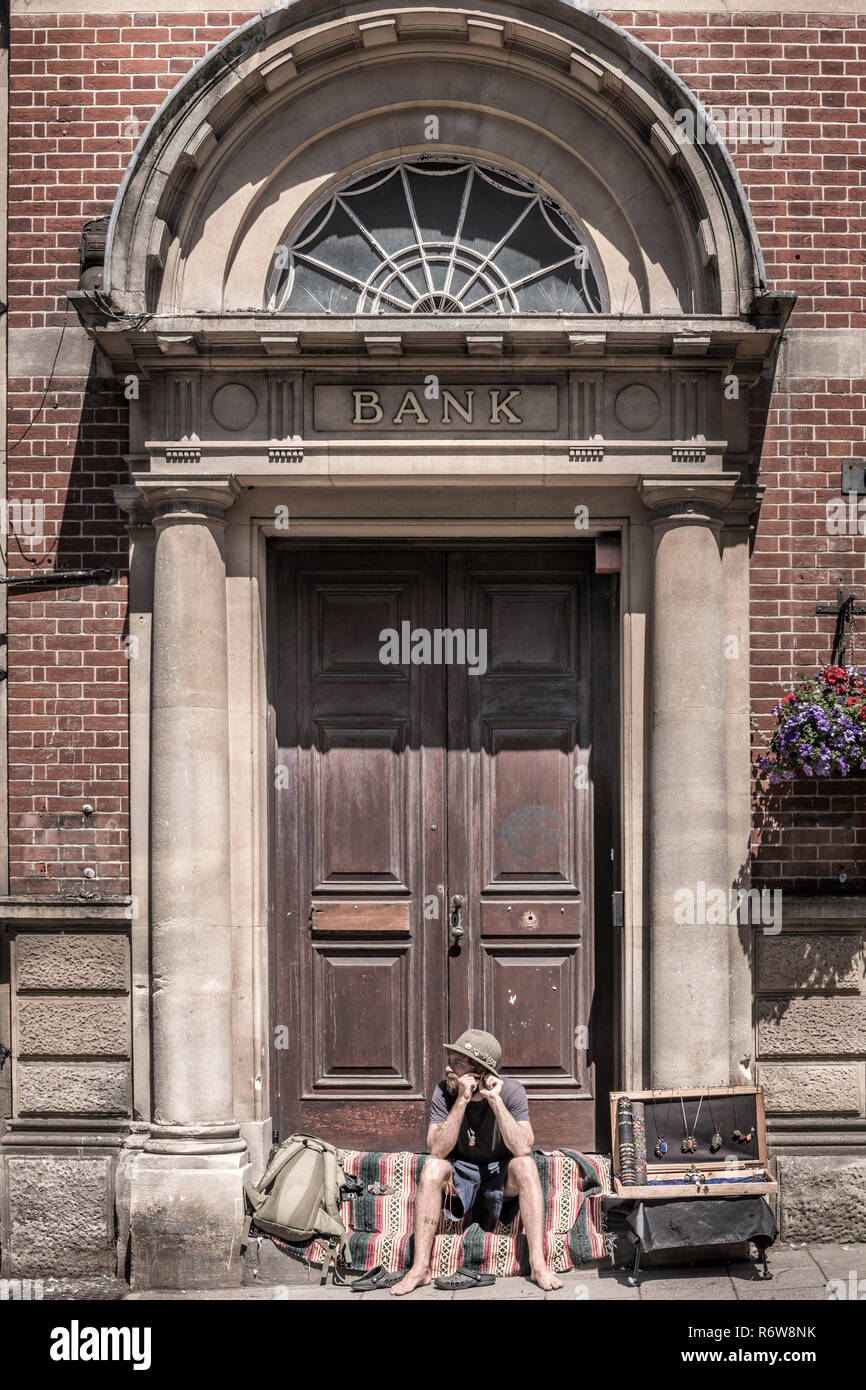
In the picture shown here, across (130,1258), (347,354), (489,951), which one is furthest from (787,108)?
(130,1258)

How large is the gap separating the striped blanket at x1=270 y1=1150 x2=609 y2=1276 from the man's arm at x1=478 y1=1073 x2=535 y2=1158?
51 cm

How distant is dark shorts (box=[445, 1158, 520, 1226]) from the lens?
6.74 m

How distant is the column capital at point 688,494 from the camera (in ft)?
22.8

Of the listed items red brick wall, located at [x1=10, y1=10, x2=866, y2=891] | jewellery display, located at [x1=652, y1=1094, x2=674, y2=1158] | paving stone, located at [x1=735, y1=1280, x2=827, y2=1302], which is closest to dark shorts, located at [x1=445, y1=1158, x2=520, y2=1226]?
jewellery display, located at [x1=652, y1=1094, x2=674, y2=1158]

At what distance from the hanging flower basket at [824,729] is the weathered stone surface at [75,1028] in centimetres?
363

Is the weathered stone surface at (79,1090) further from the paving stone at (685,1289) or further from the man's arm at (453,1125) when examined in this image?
the paving stone at (685,1289)

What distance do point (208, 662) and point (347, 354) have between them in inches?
67.3

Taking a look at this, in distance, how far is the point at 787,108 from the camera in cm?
726

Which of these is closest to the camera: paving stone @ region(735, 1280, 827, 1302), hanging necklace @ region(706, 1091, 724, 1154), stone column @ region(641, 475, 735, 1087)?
paving stone @ region(735, 1280, 827, 1302)

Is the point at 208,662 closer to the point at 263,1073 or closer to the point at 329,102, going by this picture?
the point at 263,1073

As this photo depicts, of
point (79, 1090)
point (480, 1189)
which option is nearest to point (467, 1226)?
point (480, 1189)

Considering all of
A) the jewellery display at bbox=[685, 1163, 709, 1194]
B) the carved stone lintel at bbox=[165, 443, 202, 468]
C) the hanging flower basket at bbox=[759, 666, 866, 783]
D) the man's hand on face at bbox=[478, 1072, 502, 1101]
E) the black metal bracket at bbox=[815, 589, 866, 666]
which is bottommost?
the jewellery display at bbox=[685, 1163, 709, 1194]

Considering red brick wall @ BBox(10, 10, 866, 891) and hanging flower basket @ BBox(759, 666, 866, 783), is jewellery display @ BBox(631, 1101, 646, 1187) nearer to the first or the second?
hanging flower basket @ BBox(759, 666, 866, 783)

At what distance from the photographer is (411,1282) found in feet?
21.1
